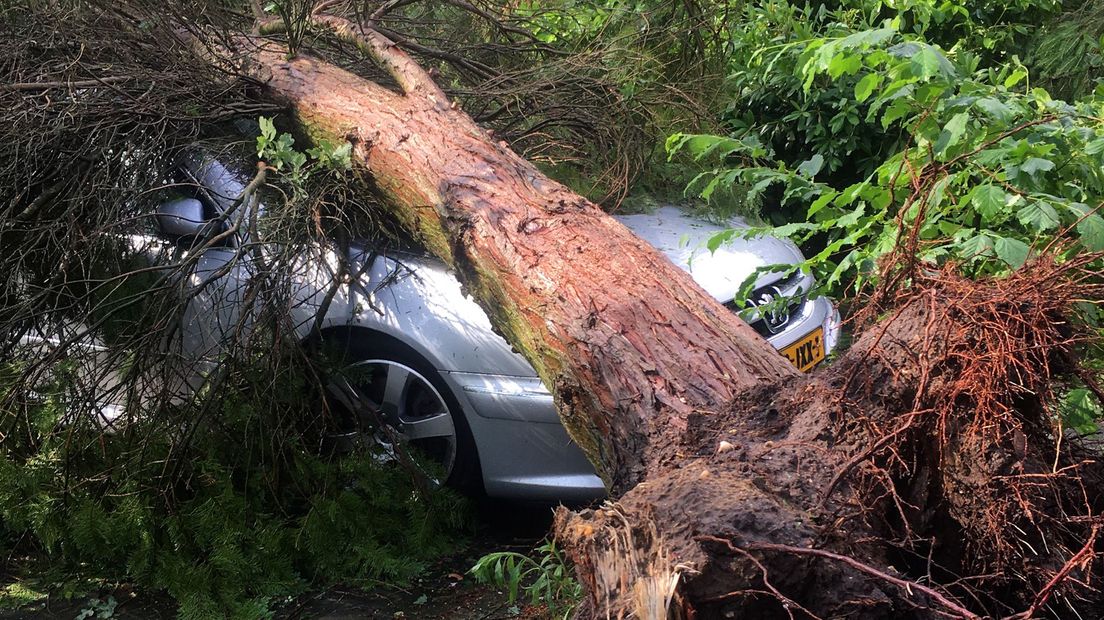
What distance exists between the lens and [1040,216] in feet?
8.16

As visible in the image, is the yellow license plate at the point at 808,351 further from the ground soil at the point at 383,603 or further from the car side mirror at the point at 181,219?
the car side mirror at the point at 181,219

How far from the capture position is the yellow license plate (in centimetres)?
400

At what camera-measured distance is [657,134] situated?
16.8 feet

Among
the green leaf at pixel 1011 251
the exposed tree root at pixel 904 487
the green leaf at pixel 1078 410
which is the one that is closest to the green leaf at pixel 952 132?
the green leaf at pixel 1011 251

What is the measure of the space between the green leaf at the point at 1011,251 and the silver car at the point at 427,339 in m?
1.07

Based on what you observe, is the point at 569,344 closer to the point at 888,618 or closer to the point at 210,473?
the point at 888,618

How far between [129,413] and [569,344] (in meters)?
1.99

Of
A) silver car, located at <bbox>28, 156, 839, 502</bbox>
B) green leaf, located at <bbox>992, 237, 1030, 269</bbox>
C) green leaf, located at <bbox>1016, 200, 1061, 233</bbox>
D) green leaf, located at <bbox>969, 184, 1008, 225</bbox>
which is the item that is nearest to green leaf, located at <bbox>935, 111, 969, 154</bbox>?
green leaf, located at <bbox>969, 184, 1008, 225</bbox>

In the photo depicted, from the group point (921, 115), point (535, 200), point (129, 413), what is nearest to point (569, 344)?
point (535, 200)

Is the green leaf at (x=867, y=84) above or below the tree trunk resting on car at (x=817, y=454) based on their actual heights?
above

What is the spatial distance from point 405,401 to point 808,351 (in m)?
1.76

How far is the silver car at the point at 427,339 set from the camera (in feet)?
12.0

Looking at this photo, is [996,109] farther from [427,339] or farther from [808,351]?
[427,339]

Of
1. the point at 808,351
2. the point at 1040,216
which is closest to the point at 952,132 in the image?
the point at 1040,216
